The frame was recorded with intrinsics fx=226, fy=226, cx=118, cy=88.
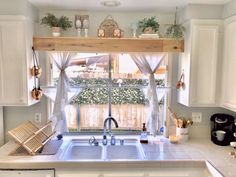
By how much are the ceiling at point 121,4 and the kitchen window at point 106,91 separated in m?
0.53

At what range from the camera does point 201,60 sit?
229 cm

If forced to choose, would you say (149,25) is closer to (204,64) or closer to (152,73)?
(152,73)

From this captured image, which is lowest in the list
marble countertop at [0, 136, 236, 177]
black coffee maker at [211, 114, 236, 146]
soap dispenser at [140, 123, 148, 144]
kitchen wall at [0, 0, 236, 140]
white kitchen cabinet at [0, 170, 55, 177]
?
white kitchen cabinet at [0, 170, 55, 177]

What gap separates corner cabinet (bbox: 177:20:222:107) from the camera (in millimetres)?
2262

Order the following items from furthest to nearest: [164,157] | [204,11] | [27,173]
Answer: [204,11]
[164,157]
[27,173]

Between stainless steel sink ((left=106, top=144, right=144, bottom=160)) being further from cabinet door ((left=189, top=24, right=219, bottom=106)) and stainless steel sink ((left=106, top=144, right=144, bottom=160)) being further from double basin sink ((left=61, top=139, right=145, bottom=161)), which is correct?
cabinet door ((left=189, top=24, right=219, bottom=106))

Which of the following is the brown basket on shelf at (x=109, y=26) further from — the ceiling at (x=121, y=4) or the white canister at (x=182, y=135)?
the white canister at (x=182, y=135)

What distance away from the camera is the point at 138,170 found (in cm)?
201

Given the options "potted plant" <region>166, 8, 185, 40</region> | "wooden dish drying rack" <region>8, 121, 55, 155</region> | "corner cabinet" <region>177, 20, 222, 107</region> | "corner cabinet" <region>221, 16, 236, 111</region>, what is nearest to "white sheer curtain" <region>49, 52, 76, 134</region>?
"wooden dish drying rack" <region>8, 121, 55, 155</region>

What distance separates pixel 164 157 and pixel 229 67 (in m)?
1.06

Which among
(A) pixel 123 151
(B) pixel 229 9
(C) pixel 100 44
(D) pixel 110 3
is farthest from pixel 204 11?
(A) pixel 123 151

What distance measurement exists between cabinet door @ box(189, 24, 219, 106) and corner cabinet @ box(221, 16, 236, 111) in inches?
3.4

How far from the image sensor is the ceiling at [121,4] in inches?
86.2

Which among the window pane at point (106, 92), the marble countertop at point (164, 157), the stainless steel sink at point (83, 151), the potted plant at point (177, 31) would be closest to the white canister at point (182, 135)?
the marble countertop at point (164, 157)
